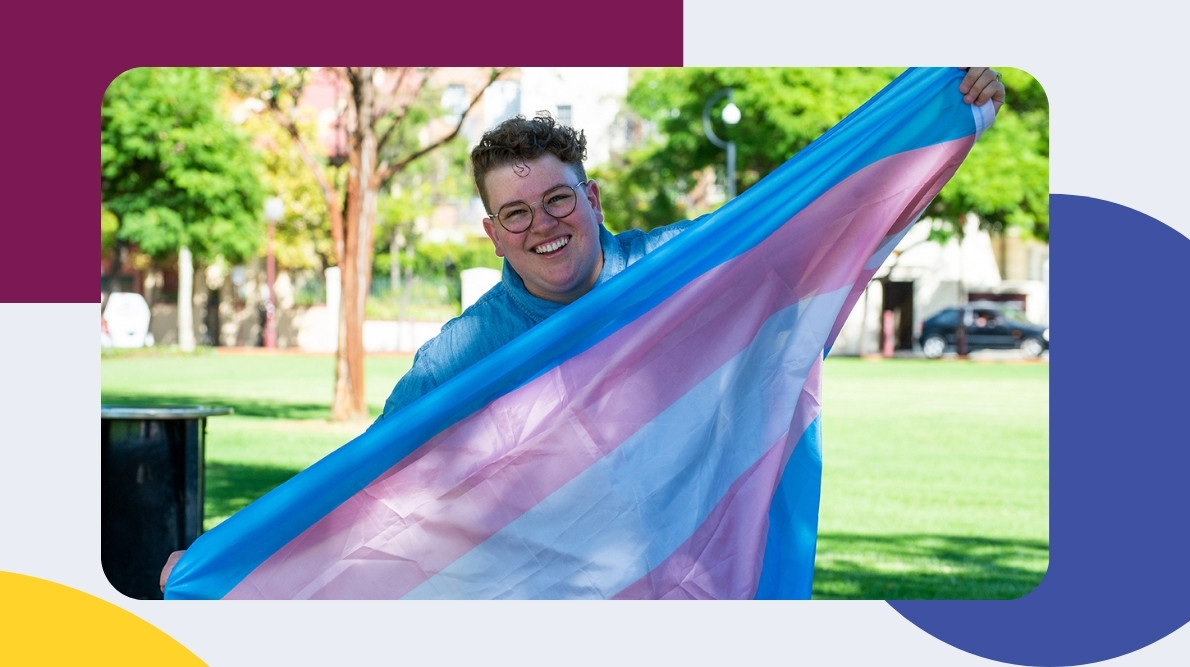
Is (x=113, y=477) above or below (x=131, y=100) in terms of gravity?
below

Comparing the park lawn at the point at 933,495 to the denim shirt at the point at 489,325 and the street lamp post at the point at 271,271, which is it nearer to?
the denim shirt at the point at 489,325

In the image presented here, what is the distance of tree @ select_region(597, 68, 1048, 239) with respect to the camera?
89.9ft

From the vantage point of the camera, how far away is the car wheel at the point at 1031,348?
3127 centimetres

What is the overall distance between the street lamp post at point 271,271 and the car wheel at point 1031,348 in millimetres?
18109

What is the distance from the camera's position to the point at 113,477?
5137 millimetres

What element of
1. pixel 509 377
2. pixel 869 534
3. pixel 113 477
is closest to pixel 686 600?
pixel 509 377

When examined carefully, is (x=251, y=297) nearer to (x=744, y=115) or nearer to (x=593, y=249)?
(x=744, y=115)

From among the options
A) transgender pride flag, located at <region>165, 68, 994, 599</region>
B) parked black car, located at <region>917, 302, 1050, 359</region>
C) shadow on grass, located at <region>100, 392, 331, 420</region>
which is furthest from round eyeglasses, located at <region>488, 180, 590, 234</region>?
parked black car, located at <region>917, 302, 1050, 359</region>

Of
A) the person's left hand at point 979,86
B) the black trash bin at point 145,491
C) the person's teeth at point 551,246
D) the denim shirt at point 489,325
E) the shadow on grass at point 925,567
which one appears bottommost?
the shadow on grass at point 925,567

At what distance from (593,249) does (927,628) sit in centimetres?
165

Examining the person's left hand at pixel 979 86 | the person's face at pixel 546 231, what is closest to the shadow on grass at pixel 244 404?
the person's face at pixel 546 231

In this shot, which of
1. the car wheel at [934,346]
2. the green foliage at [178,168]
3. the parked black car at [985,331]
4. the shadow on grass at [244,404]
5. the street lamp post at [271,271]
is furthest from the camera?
the car wheel at [934,346]

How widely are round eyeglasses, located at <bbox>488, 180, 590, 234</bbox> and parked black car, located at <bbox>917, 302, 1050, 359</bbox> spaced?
29.0 meters

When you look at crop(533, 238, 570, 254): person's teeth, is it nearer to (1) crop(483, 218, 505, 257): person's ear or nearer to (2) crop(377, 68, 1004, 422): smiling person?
(2) crop(377, 68, 1004, 422): smiling person
